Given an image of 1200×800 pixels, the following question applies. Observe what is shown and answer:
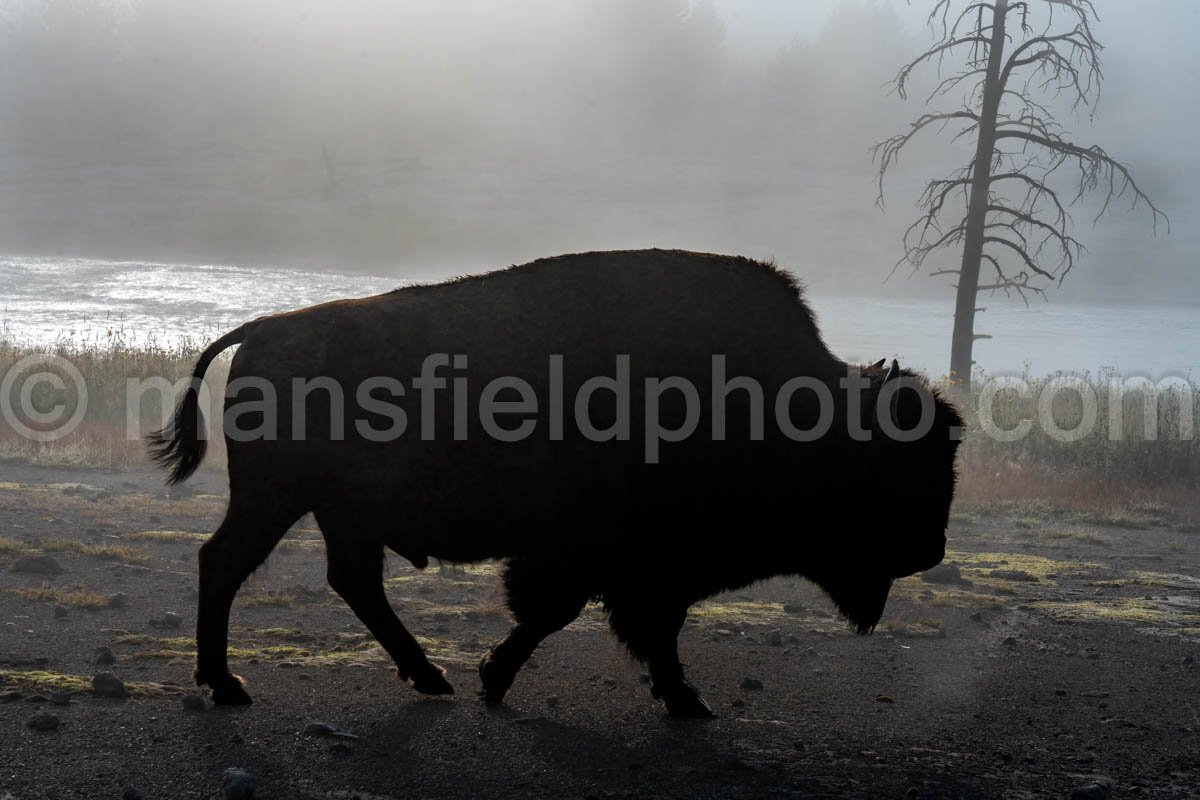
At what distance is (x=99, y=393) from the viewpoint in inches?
577

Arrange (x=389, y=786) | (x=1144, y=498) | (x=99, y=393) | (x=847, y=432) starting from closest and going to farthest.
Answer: (x=389, y=786) → (x=847, y=432) → (x=1144, y=498) → (x=99, y=393)

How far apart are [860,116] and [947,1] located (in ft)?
215

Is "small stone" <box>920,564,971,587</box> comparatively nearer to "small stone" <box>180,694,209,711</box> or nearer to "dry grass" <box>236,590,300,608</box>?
"dry grass" <box>236,590,300,608</box>

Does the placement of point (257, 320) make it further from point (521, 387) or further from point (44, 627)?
point (44, 627)

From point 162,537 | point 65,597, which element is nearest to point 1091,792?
point 65,597

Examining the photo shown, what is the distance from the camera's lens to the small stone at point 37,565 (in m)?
6.76

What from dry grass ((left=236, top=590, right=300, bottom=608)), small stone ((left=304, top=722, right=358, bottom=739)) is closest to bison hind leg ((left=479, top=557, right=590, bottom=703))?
small stone ((left=304, top=722, right=358, bottom=739))

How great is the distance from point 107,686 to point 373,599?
40.6 inches

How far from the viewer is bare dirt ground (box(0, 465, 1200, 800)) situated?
12.8ft

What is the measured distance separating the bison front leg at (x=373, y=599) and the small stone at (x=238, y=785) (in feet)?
3.69

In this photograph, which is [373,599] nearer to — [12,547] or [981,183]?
[12,547]

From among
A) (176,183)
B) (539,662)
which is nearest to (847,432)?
(539,662)

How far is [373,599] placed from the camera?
15.5ft

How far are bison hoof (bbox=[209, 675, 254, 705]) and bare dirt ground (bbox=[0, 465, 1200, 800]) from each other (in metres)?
0.07
